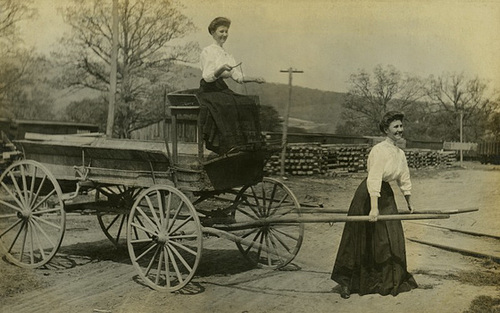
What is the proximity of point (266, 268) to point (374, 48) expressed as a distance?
2.16 meters

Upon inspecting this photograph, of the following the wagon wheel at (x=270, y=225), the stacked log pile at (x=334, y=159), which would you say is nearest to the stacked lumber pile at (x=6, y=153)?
the stacked log pile at (x=334, y=159)

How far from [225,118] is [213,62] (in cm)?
49

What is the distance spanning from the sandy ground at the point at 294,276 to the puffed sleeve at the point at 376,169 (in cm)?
83

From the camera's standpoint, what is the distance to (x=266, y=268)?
497 cm

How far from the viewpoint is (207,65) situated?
175 inches

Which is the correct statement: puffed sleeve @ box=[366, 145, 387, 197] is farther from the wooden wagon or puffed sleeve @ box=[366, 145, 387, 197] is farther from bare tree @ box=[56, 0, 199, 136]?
bare tree @ box=[56, 0, 199, 136]

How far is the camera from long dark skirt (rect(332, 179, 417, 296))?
13.4ft

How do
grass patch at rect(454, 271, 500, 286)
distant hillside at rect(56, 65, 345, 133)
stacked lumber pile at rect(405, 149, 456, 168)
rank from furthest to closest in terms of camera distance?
stacked lumber pile at rect(405, 149, 456, 168) < distant hillside at rect(56, 65, 345, 133) < grass patch at rect(454, 271, 500, 286)

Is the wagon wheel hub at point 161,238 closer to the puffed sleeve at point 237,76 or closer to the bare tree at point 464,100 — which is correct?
the puffed sleeve at point 237,76

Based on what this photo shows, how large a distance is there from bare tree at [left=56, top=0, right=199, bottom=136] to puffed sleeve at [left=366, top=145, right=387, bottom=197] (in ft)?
6.50

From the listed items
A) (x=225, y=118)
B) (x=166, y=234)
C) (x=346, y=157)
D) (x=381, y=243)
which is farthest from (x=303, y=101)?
(x=166, y=234)

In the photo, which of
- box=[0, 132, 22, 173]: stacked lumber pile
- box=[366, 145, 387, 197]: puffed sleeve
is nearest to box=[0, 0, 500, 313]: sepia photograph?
box=[366, 145, 387, 197]: puffed sleeve

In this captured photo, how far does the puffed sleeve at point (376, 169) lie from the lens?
393cm

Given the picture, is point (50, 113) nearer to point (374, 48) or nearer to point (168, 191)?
point (168, 191)
